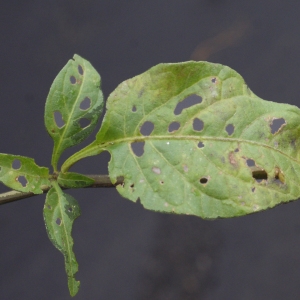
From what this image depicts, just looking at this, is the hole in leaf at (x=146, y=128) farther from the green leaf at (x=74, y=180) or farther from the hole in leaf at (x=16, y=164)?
the hole in leaf at (x=16, y=164)

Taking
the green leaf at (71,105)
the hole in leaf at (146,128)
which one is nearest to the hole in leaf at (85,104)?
the green leaf at (71,105)

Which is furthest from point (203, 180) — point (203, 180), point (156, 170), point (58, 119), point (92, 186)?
point (58, 119)

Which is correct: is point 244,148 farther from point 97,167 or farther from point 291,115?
point 97,167

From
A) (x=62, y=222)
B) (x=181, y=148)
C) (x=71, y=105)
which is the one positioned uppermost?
(x=71, y=105)

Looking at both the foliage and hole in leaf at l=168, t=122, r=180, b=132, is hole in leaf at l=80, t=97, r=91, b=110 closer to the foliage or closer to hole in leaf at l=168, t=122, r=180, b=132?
the foliage

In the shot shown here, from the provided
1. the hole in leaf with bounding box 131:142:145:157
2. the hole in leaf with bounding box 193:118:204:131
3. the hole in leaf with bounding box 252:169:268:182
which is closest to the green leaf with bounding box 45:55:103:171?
the hole in leaf with bounding box 131:142:145:157

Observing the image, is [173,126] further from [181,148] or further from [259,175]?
[259,175]
